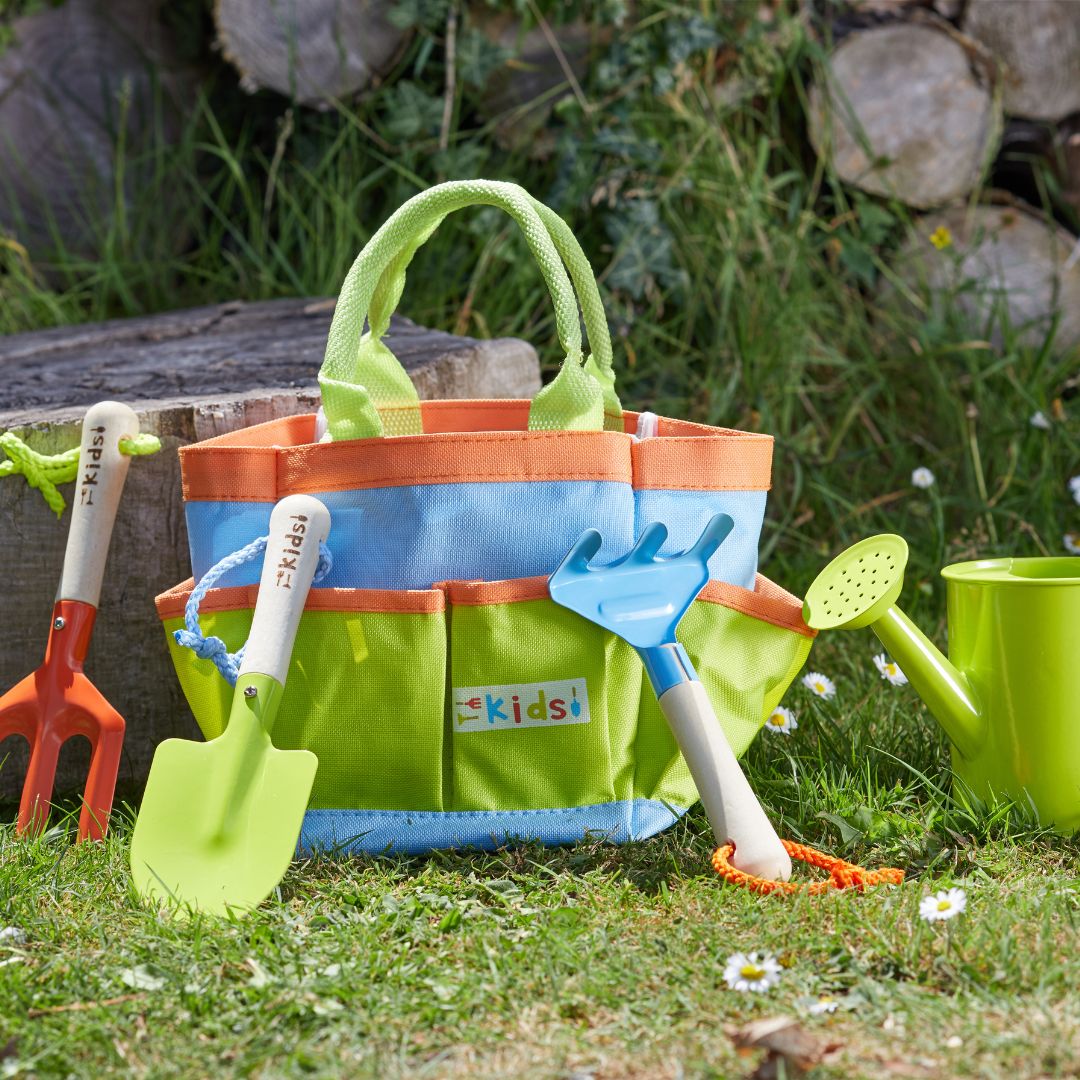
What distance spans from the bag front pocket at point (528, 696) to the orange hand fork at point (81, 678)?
422 millimetres

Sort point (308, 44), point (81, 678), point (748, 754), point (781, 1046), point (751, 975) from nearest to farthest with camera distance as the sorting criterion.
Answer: point (781, 1046), point (751, 975), point (81, 678), point (748, 754), point (308, 44)

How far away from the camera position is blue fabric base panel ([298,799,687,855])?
1380 mm

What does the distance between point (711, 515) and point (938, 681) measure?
1.02 feet

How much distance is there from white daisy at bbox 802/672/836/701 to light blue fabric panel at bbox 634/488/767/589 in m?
0.36

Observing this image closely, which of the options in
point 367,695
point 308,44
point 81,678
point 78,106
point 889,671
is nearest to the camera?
point 367,695

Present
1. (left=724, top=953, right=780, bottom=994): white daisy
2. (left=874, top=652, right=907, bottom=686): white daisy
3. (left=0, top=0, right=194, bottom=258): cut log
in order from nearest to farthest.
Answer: (left=724, top=953, right=780, bottom=994): white daisy → (left=874, top=652, right=907, bottom=686): white daisy → (left=0, top=0, right=194, bottom=258): cut log

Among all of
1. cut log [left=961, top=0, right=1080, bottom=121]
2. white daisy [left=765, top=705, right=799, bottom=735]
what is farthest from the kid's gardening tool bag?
cut log [left=961, top=0, right=1080, bottom=121]

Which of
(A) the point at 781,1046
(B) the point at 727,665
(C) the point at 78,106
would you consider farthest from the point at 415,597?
(C) the point at 78,106

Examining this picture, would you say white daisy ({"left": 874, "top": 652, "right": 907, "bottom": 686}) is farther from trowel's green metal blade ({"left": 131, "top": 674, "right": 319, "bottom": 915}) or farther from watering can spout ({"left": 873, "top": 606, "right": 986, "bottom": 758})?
trowel's green metal blade ({"left": 131, "top": 674, "right": 319, "bottom": 915})

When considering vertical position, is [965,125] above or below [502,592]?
above

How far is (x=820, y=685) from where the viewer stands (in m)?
1.78

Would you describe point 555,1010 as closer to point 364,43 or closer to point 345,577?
point 345,577

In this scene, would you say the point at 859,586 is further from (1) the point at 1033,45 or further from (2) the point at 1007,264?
(1) the point at 1033,45

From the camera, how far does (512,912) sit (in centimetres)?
126
